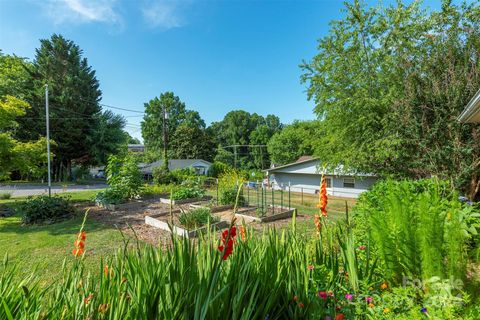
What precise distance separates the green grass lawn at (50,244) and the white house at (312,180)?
495 inches

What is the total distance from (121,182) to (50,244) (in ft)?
19.2

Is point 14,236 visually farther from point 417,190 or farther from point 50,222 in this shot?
point 417,190

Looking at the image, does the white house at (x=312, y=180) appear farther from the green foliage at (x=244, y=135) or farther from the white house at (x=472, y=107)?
the green foliage at (x=244, y=135)

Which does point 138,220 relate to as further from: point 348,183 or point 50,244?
point 348,183

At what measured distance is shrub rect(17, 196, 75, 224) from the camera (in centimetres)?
767

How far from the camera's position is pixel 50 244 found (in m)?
5.62

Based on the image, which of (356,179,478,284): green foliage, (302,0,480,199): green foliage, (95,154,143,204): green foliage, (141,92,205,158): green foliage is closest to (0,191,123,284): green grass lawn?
(95,154,143,204): green foliage

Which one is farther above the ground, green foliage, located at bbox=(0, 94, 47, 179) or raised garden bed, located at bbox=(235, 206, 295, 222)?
green foliage, located at bbox=(0, 94, 47, 179)

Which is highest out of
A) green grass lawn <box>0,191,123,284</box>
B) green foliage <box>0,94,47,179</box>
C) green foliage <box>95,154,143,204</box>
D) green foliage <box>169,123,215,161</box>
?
green foliage <box>169,123,215,161</box>

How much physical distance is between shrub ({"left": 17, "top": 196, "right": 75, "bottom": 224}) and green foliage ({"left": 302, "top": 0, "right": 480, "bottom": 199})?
37.6 ft

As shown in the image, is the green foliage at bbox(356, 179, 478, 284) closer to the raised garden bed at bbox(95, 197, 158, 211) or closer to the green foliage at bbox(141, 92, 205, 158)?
the raised garden bed at bbox(95, 197, 158, 211)

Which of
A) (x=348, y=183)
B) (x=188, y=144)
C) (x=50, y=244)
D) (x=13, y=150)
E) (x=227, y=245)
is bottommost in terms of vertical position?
(x=50, y=244)

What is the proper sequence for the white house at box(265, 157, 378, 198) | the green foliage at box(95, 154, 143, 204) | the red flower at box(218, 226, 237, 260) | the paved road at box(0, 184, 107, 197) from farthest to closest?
the white house at box(265, 157, 378, 198) < the paved road at box(0, 184, 107, 197) < the green foliage at box(95, 154, 143, 204) < the red flower at box(218, 226, 237, 260)

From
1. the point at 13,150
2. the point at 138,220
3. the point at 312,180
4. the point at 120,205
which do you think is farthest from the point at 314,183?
the point at 13,150
